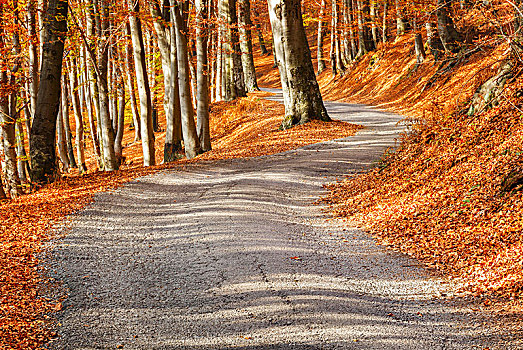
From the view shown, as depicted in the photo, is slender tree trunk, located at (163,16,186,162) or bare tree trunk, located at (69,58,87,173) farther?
bare tree trunk, located at (69,58,87,173)

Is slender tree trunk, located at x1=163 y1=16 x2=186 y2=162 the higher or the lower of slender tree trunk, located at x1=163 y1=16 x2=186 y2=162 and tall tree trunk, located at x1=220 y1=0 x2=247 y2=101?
the lower

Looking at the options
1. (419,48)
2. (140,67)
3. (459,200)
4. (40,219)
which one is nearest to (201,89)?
(140,67)

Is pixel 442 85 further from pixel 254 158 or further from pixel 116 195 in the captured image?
pixel 116 195

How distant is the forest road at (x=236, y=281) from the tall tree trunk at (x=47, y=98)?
2499 millimetres

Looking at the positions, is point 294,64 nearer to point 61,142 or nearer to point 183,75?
point 183,75

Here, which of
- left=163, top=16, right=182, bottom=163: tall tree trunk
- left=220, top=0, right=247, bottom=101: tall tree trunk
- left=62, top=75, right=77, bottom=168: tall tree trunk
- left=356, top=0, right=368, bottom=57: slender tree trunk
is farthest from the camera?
left=356, top=0, right=368, bottom=57: slender tree trunk

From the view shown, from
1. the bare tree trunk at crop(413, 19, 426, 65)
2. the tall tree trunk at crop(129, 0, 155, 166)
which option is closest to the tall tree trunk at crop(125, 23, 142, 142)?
the tall tree trunk at crop(129, 0, 155, 166)

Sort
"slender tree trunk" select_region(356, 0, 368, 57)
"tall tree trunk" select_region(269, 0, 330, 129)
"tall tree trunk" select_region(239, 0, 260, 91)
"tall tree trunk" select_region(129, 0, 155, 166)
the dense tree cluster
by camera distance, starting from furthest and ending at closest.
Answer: "slender tree trunk" select_region(356, 0, 368, 57)
"tall tree trunk" select_region(239, 0, 260, 91)
"tall tree trunk" select_region(269, 0, 330, 129)
"tall tree trunk" select_region(129, 0, 155, 166)
the dense tree cluster

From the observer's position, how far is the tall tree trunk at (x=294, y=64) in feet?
52.6

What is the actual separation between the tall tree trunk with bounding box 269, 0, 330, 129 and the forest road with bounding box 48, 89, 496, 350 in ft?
23.8

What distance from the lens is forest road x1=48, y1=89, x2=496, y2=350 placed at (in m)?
4.22

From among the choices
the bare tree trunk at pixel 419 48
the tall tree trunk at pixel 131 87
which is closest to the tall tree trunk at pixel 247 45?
the tall tree trunk at pixel 131 87

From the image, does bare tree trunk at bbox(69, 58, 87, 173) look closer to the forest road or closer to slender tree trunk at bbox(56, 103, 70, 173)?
slender tree trunk at bbox(56, 103, 70, 173)

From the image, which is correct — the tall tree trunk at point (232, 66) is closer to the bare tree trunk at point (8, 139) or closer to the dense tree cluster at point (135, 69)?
the dense tree cluster at point (135, 69)
